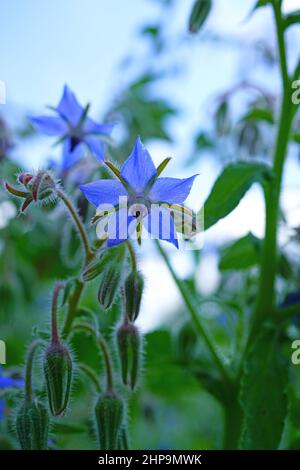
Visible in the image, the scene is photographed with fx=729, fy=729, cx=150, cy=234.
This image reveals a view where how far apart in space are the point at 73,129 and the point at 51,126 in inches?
1.2

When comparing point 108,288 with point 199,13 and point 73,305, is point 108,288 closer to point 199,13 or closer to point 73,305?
point 73,305

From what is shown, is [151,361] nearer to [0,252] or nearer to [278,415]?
[278,415]

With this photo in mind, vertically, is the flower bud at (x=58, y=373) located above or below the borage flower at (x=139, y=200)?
Result: below

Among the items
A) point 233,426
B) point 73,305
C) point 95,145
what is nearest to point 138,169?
point 73,305

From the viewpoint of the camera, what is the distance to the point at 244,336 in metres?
1.07

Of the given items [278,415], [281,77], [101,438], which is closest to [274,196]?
[281,77]

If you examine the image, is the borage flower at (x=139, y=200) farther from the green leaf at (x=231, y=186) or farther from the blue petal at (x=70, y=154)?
the blue petal at (x=70, y=154)

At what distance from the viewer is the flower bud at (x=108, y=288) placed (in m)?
0.75

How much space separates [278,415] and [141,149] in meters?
0.39

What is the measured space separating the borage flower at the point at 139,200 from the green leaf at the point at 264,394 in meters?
0.25

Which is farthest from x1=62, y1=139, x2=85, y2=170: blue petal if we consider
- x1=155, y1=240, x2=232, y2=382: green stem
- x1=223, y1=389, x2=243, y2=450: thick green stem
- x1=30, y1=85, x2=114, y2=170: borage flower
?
x1=223, y1=389, x2=243, y2=450: thick green stem

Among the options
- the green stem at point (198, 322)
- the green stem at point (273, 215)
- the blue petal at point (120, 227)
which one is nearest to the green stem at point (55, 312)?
the blue petal at point (120, 227)

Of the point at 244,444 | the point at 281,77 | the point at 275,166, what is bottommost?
the point at 244,444

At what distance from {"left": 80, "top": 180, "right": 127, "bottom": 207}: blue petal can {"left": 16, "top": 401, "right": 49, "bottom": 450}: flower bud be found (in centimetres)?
23
